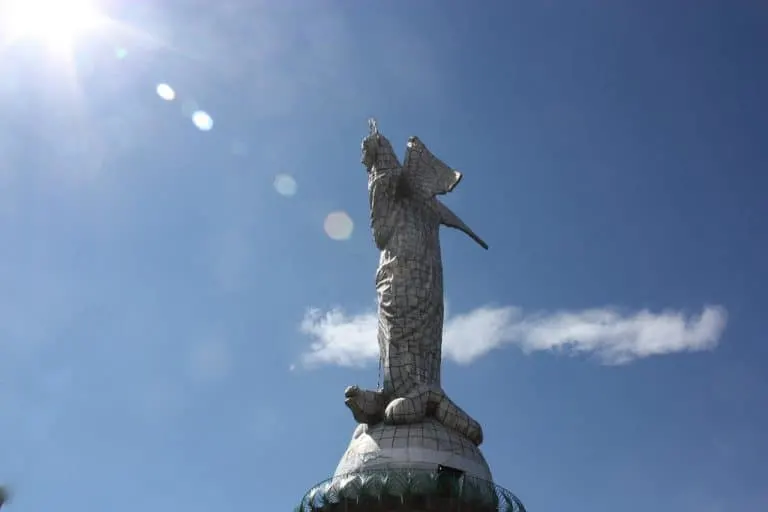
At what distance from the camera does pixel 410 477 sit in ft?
85.3


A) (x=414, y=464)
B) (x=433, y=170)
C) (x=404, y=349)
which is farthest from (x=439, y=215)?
(x=414, y=464)

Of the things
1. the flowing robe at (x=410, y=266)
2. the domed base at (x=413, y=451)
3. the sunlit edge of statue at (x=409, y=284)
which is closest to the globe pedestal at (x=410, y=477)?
the domed base at (x=413, y=451)

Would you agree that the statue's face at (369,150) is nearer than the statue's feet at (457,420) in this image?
No

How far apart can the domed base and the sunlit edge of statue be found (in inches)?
17.0

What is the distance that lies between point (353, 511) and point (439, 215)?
43.2 ft

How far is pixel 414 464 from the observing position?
87.9 feet

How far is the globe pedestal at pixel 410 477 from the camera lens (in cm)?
2584

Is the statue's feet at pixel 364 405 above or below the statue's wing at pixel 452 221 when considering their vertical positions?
below

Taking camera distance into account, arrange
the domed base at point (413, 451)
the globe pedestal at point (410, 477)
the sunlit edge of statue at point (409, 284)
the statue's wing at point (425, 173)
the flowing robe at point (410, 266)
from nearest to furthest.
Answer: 1. the globe pedestal at point (410, 477)
2. the domed base at point (413, 451)
3. the sunlit edge of statue at point (409, 284)
4. the flowing robe at point (410, 266)
5. the statue's wing at point (425, 173)

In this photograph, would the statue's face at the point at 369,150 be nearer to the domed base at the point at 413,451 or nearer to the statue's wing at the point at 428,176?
the statue's wing at the point at 428,176

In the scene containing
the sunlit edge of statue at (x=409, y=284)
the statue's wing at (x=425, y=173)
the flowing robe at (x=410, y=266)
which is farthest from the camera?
the statue's wing at (x=425, y=173)

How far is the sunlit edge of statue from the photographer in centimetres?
2884

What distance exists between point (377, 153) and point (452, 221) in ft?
15.1

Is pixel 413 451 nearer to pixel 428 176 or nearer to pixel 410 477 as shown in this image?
pixel 410 477
